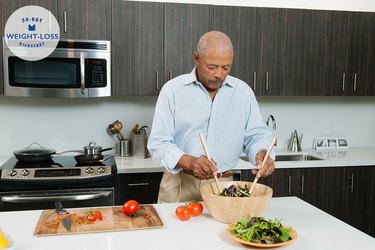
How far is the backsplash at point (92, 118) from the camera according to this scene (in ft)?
12.1

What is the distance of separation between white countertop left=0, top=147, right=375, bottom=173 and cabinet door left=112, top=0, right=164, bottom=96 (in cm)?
56

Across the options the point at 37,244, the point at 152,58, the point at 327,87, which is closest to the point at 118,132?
the point at 152,58

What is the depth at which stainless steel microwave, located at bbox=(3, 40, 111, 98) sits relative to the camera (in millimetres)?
3281

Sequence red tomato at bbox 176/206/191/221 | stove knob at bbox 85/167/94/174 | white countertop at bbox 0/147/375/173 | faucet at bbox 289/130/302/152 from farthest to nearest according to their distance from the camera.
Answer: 1. faucet at bbox 289/130/302/152
2. white countertop at bbox 0/147/375/173
3. stove knob at bbox 85/167/94/174
4. red tomato at bbox 176/206/191/221

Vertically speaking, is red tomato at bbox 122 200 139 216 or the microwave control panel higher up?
the microwave control panel

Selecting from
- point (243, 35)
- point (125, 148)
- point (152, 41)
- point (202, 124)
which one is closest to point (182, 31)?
point (152, 41)

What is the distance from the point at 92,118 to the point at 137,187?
2.93 feet

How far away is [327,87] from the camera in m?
3.80

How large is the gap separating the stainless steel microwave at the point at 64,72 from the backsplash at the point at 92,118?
1.38 ft

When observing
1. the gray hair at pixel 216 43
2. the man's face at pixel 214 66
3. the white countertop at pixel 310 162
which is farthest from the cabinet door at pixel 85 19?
the gray hair at pixel 216 43

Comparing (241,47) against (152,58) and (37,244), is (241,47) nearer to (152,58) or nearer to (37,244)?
(152,58)

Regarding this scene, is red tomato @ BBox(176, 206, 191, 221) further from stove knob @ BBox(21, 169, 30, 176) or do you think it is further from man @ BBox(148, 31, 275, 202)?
stove knob @ BBox(21, 169, 30, 176)

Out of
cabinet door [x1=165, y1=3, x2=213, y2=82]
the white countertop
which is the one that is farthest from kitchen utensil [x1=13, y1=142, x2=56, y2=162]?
cabinet door [x1=165, y1=3, x2=213, y2=82]

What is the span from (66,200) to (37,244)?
4.97 feet
